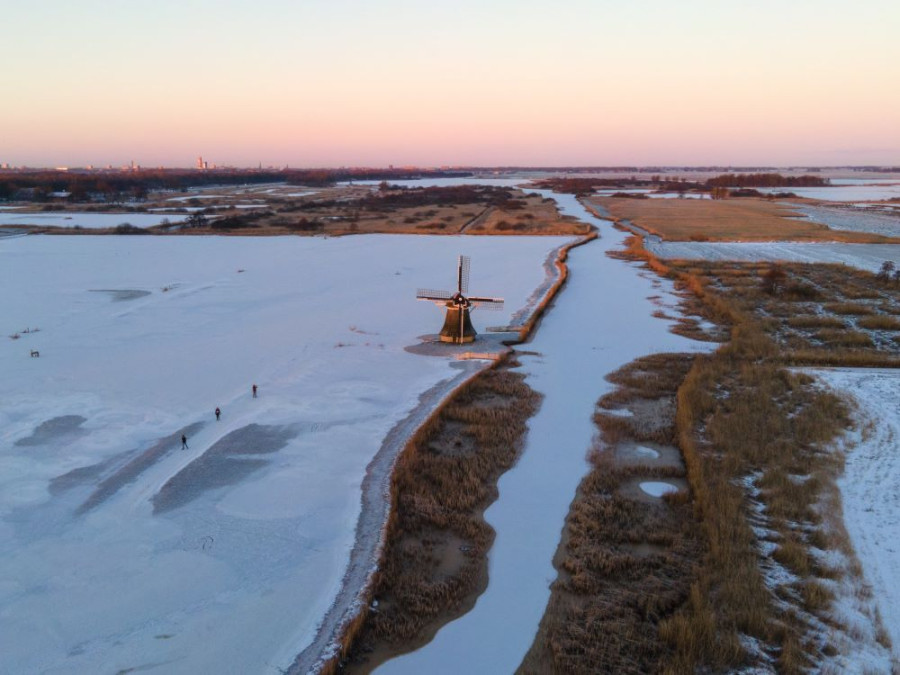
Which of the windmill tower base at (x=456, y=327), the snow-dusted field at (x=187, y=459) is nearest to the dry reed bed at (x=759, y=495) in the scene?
the snow-dusted field at (x=187, y=459)

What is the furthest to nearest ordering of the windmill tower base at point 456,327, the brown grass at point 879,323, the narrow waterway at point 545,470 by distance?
the brown grass at point 879,323 → the windmill tower base at point 456,327 → the narrow waterway at point 545,470

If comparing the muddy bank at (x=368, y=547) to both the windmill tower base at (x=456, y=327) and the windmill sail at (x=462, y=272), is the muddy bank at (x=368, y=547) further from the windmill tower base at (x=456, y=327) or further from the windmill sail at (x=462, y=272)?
the windmill sail at (x=462, y=272)

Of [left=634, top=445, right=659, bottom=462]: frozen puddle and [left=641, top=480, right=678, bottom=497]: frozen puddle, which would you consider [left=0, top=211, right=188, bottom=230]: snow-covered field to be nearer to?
[left=634, top=445, right=659, bottom=462]: frozen puddle

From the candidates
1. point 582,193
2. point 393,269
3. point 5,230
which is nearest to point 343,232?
point 393,269

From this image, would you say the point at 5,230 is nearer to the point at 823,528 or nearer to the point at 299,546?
the point at 299,546

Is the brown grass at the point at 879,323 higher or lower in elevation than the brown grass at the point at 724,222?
lower

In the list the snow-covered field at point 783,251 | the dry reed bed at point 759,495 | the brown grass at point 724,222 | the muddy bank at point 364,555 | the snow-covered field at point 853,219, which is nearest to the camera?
the muddy bank at point 364,555
